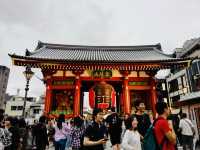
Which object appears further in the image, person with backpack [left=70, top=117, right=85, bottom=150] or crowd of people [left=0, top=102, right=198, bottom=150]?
person with backpack [left=70, top=117, right=85, bottom=150]

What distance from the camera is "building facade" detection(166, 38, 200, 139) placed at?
14836 mm

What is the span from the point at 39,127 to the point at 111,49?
14227 mm

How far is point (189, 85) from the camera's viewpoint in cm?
2592

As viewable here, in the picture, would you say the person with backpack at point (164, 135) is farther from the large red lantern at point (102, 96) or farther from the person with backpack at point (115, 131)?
the large red lantern at point (102, 96)

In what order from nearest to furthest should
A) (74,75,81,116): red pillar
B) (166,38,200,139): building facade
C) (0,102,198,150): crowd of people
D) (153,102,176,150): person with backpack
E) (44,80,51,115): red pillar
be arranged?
1. (153,102,176,150): person with backpack
2. (0,102,198,150): crowd of people
3. (44,80,51,115): red pillar
4. (74,75,81,116): red pillar
5. (166,38,200,139): building facade

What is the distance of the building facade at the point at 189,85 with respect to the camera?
1484cm

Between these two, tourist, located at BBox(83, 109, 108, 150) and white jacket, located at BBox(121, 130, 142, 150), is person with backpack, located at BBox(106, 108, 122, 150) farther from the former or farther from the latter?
tourist, located at BBox(83, 109, 108, 150)

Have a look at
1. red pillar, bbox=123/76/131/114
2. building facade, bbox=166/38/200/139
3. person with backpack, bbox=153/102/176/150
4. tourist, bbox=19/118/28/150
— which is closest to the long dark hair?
tourist, bbox=19/118/28/150

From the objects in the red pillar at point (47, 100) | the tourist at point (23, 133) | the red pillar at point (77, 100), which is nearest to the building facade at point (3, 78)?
the red pillar at point (47, 100)

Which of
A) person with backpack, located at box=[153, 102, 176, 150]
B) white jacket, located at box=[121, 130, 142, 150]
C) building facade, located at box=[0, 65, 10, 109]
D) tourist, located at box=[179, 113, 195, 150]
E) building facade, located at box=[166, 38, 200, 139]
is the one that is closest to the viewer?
person with backpack, located at box=[153, 102, 176, 150]

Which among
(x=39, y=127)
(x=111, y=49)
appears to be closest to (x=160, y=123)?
(x=39, y=127)

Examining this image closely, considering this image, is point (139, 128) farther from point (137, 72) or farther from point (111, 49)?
point (111, 49)

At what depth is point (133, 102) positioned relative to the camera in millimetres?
15688

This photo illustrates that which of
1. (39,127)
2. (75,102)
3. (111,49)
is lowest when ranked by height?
(39,127)
